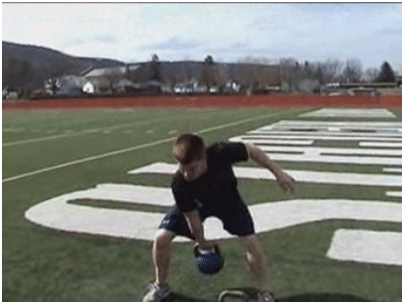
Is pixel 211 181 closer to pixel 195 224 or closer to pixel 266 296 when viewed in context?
pixel 195 224

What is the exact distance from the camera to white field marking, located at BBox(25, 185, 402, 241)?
196 inches

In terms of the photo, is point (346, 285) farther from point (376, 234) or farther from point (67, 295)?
point (67, 295)

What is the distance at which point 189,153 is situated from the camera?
9.72 feet

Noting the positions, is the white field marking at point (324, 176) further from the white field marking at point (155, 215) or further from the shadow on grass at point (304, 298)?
the shadow on grass at point (304, 298)

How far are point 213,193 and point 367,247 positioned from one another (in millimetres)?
1723

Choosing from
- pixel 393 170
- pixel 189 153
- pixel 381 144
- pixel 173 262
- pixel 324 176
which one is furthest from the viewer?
pixel 381 144

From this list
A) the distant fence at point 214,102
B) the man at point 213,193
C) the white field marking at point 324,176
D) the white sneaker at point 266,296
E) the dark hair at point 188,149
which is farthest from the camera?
the distant fence at point 214,102

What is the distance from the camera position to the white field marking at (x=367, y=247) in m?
4.10

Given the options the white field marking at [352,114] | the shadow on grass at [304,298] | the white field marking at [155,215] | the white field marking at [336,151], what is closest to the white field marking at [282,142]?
the white field marking at [336,151]

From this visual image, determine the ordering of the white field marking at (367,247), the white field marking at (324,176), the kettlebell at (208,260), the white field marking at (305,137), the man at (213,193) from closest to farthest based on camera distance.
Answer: the man at (213,193) < the kettlebell at (208,260) < the white field marking at (367,247) < the white field marking at (324,176) < the white field marking at (305,137)

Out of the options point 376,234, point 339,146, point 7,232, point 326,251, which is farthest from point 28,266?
point 339,146

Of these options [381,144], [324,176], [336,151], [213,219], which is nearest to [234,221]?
[213,219]

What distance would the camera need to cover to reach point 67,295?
140 inches

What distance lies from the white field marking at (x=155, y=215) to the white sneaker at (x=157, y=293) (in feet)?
3.94
